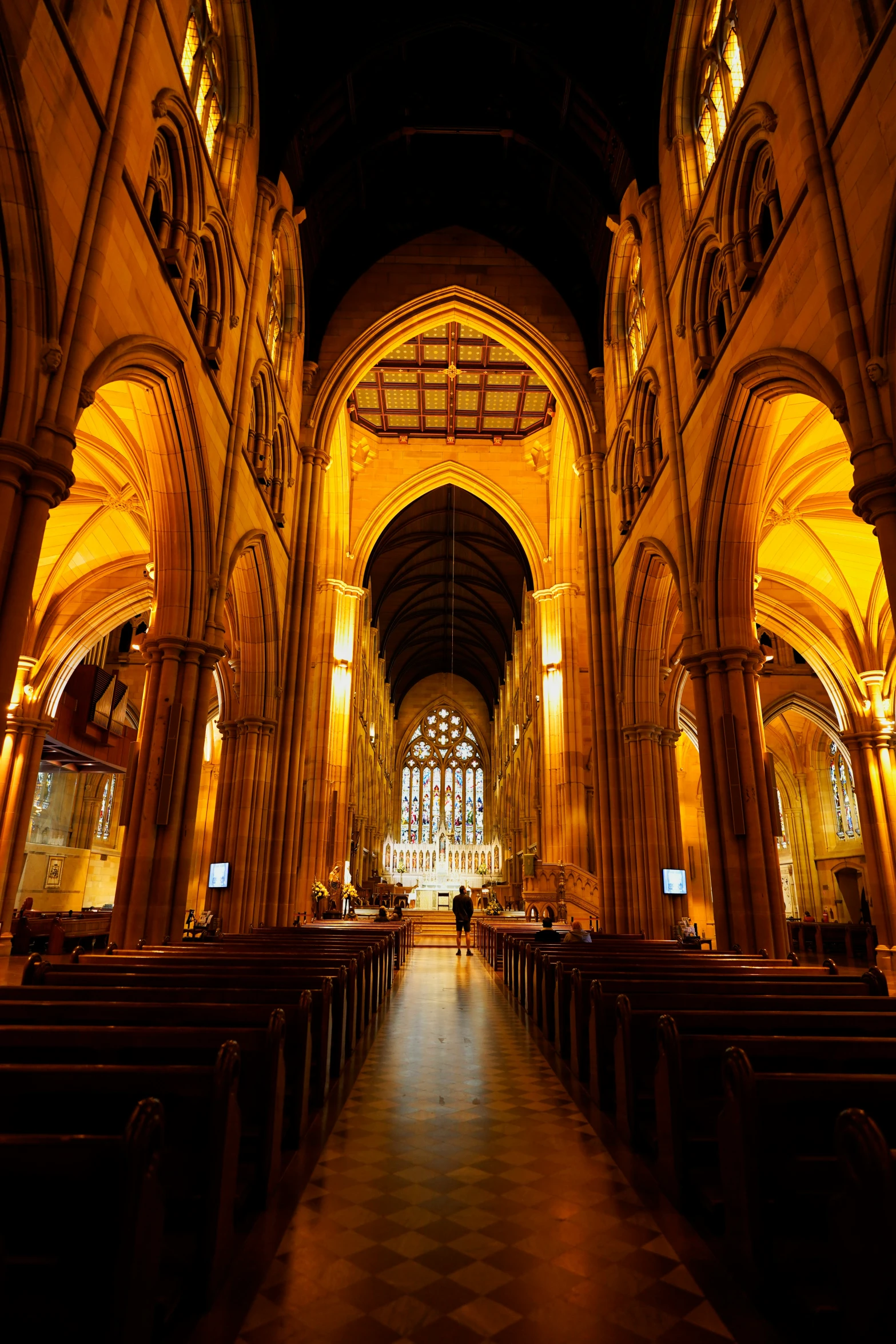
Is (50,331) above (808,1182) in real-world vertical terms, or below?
above

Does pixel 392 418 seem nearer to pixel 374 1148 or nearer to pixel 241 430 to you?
pixel 241 430

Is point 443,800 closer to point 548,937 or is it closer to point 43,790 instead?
point 43,790

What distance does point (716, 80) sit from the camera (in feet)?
35.6

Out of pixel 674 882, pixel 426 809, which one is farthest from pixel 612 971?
pixel 426 809

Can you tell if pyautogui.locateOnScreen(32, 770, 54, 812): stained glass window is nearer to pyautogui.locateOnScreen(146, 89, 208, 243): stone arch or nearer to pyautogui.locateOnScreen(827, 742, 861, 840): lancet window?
pyautogui.locateOnScreen(146, 89, 208, 243): stone arch

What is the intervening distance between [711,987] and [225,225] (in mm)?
11070

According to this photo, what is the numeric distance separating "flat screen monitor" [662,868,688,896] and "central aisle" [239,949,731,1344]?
948 centimetres

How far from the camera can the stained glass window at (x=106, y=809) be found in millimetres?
26938

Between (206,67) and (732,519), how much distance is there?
9529 mm

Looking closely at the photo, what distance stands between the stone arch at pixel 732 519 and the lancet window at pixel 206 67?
7.37 m

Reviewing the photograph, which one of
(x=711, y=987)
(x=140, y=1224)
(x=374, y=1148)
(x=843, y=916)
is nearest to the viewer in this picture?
(x=140, y=1224)

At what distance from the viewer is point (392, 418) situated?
79.5 feet

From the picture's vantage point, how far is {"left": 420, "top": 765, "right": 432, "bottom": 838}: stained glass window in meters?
48.9

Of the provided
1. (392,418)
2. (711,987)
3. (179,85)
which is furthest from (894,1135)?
(392,418)
